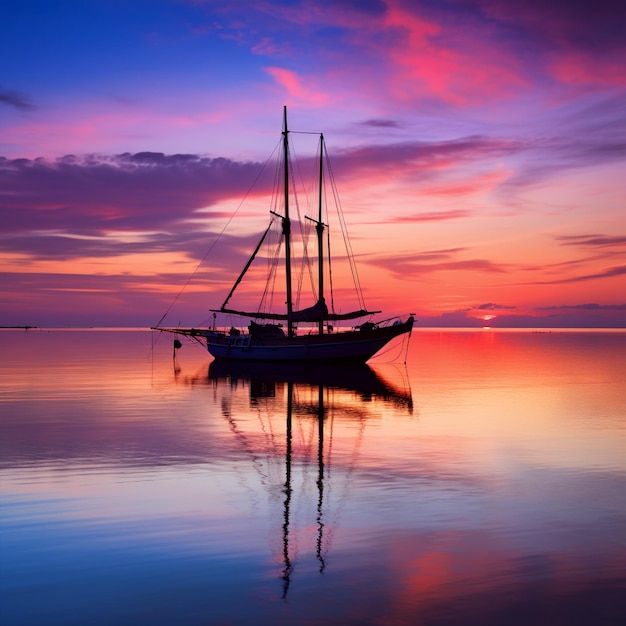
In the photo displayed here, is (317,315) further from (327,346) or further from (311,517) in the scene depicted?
(311,517)

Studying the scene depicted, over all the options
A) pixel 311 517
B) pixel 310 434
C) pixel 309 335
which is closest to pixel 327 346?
pixel 309 335

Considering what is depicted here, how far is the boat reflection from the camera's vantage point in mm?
14672

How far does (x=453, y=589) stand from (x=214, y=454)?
13.2 m

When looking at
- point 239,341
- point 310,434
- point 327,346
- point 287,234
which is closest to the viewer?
point 310,434

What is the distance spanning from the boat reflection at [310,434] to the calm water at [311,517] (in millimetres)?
107

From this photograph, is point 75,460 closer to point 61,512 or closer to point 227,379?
point 61,512

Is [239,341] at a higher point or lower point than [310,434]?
higher

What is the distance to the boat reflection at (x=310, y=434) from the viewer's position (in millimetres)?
14672

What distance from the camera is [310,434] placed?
1089 inches

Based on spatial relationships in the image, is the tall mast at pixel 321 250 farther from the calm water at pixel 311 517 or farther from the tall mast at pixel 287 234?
the calm water at pixel 311 517

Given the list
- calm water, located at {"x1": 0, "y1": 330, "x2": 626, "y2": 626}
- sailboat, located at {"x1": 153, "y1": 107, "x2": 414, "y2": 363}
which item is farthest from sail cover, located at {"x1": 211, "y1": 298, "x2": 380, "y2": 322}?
calm water, located at {"x1": 0, "y1": 330, "x2": 626, "y2": 626}

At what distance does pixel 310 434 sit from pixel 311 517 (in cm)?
1238

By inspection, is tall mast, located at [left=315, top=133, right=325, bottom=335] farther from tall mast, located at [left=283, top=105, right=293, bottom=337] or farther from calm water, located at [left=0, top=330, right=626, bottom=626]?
calm water, located at [left=0, top=330, right=626, bottom=626]

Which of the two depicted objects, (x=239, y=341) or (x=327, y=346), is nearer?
(x=327, y=346)
